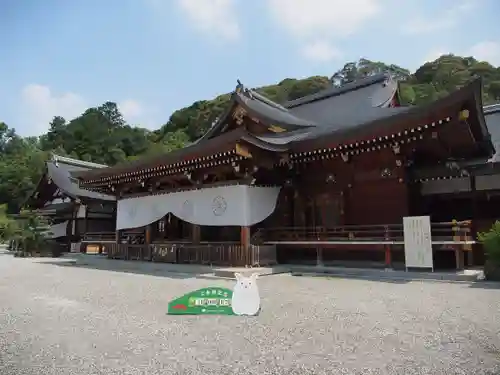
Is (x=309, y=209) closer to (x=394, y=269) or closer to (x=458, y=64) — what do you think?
(x=394, y=269)

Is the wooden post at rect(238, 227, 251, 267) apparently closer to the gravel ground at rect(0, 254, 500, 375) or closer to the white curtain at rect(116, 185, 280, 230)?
the white curtain at rect(116, 185, 280, 230)

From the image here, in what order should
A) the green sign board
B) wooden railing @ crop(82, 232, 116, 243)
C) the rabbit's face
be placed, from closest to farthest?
the rabbit's face → the green sign board → wooden railing @ crop(82, 232, 116, 243)

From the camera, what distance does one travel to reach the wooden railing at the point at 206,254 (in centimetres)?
1088

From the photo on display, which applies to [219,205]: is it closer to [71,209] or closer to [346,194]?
[346,194]

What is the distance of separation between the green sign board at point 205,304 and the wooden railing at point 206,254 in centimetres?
525

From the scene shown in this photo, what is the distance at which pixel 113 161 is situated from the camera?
55375 millimetres

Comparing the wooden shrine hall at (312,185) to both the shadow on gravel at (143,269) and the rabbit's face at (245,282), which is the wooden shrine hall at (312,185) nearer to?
the shadow on gravel at (143,269)

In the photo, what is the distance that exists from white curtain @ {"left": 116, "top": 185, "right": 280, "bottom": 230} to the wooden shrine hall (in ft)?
0.10

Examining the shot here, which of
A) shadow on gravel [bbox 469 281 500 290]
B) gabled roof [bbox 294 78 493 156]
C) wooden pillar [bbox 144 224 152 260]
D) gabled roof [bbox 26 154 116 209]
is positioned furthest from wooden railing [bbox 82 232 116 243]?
shadow on gravel [bbox 469 281 500 290]

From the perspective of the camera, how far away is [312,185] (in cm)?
1201

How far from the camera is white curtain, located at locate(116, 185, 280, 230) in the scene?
11148 millimetres

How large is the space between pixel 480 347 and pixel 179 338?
2.98 m

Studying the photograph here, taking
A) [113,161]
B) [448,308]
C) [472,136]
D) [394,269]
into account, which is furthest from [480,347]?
[113,161]

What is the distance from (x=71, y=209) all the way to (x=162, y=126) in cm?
5011
